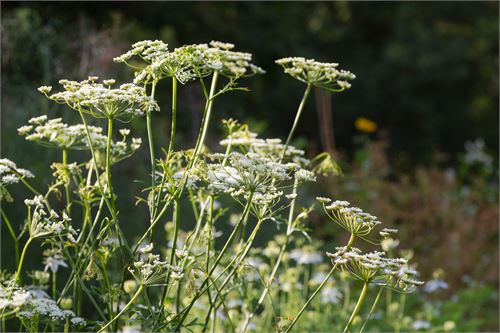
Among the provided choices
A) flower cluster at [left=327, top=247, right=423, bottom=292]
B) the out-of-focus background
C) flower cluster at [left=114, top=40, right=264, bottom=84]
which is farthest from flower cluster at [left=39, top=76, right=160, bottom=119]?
the out-of-focus background

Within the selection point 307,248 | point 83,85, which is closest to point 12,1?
point 307,248

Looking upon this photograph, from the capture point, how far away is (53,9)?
9.89m

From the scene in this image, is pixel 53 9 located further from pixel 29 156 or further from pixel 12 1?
pixel 29 156

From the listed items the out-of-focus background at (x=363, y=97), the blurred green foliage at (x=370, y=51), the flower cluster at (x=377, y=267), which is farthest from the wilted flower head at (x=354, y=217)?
the blurred green foliage at (x=370, y=51)

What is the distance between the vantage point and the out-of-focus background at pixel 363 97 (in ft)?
20.4

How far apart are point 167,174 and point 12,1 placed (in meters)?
8.19

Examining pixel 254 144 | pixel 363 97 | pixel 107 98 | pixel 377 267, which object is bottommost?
pixel 363 97

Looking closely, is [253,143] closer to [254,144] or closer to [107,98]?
[254,144]

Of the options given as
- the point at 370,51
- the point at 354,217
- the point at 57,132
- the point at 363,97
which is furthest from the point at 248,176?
the point at 370,51

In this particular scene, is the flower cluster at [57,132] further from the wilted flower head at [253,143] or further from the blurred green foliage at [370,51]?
the blurred green foliage at [370,51]

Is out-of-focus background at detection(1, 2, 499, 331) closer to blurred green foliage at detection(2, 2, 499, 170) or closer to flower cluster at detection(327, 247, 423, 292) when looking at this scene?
blurred green foliage at detection(2, 2, 499, 170)

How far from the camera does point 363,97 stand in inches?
546

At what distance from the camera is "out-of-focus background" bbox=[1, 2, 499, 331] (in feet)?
20.4

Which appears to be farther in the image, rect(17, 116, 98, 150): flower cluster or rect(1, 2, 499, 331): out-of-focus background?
rect(1, 2, 499, 331): out-of-focus background
